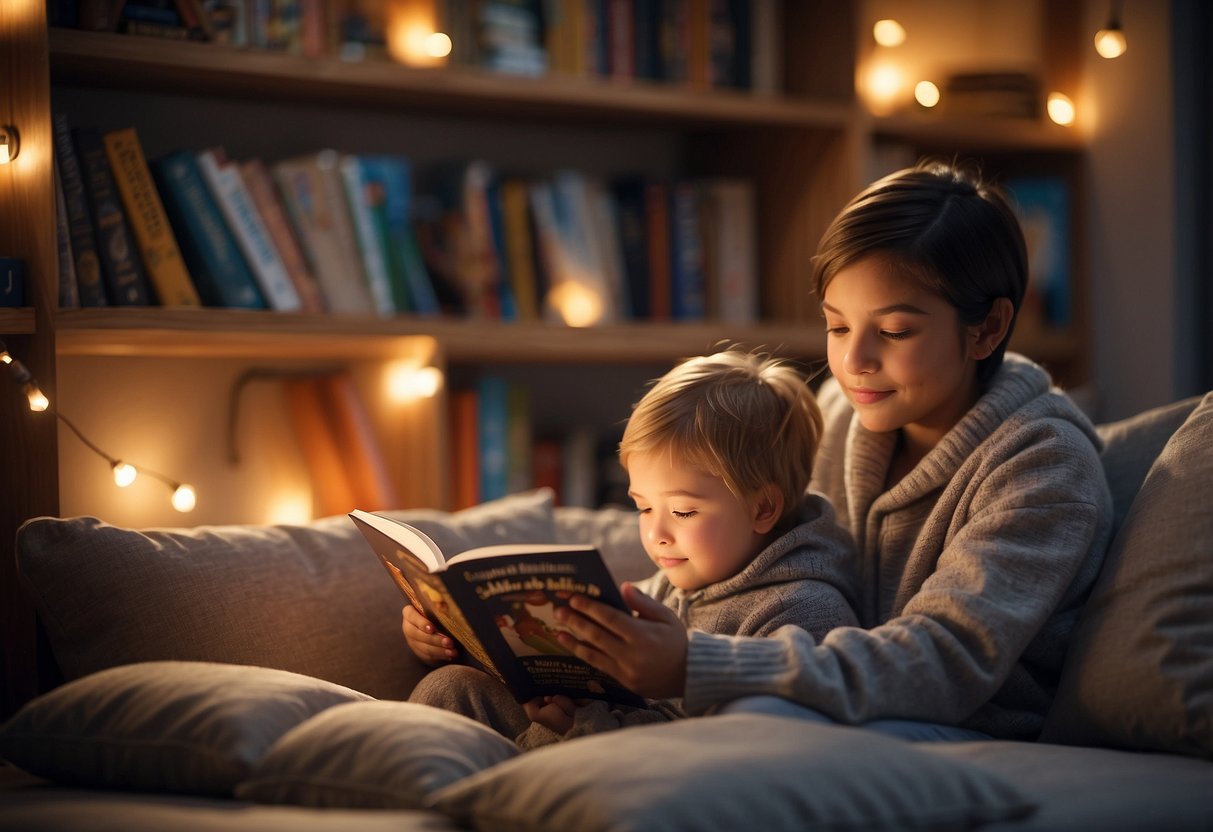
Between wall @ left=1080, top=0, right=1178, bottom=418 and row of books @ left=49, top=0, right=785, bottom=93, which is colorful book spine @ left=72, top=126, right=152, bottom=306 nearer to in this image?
row of books @ left=49, top=0, right=785, bottom=93

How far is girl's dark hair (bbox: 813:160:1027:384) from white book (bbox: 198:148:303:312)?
0.95 metres

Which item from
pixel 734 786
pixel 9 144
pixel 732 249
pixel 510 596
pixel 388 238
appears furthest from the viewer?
pixel 732 249

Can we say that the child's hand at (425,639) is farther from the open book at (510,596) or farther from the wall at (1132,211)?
the wall at (1132,211)

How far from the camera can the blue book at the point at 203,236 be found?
6.86ft

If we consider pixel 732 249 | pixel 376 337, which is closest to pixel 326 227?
pixel 376 337

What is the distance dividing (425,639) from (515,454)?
100 cm

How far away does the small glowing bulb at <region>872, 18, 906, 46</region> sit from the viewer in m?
3.04

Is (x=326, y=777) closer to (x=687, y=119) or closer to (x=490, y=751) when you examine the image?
(x=490, y=751)

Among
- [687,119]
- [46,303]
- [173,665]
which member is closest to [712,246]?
[687,119]

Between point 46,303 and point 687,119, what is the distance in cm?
136

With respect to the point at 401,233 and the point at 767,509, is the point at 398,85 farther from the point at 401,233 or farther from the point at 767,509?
the point at 767,509

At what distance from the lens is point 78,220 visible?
6.43ft

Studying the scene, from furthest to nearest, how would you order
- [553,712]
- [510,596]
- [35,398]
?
1. [35,398]
2. [553,712]
3. [510,596]

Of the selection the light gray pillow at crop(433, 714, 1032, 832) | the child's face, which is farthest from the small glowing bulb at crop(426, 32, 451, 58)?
the light gray pillow at crop(433, 714, 1032, 832)
